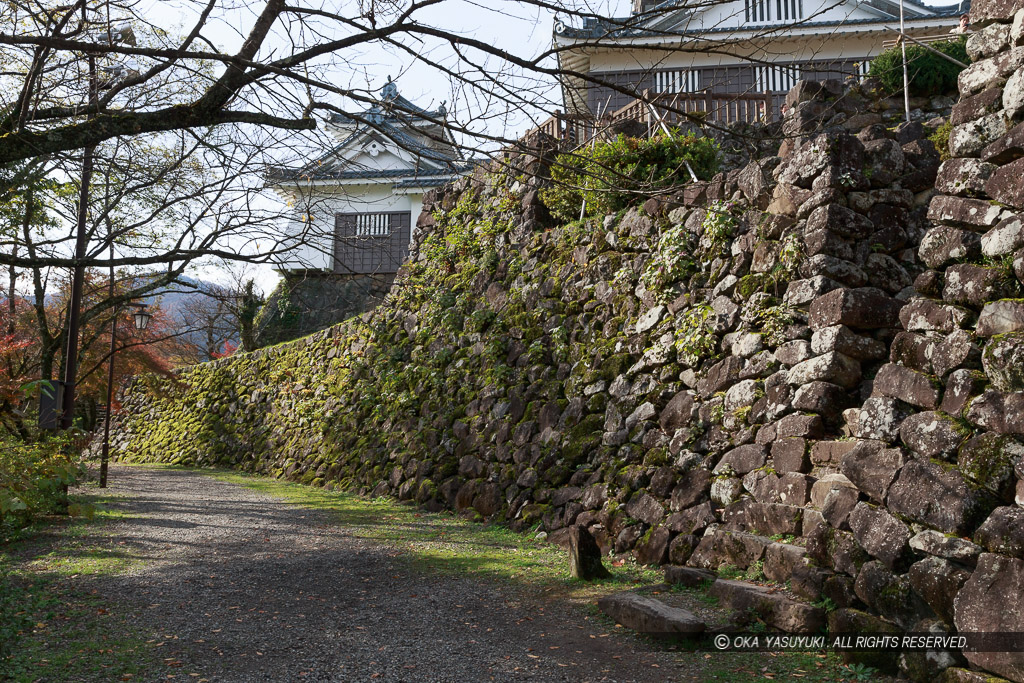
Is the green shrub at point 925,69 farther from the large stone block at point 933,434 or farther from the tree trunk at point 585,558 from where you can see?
the tree trunk at point 585,558

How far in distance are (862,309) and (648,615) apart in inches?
111

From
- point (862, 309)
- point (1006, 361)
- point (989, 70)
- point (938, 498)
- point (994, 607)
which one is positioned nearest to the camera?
point (994, 607)

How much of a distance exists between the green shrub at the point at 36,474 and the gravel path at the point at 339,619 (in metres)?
0.93

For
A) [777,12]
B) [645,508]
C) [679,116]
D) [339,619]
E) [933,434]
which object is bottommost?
[339,619]

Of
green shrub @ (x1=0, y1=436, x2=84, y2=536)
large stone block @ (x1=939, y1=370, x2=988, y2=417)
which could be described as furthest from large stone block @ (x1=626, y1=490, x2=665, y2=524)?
green shrub @ (x1=0, y1=436, x2=84, y2=536)

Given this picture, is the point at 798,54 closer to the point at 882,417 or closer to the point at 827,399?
the point at 827,399

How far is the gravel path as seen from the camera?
4.24 meters

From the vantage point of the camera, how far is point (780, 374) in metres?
5.92

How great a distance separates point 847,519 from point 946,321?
135 centimetres

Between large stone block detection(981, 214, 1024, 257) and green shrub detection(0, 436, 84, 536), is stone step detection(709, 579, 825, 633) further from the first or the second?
green shrub detection(0, 436, 84, 536)

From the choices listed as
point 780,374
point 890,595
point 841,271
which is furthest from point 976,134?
point 890,595

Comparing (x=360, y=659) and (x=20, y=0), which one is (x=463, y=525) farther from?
(x=20, y=0)

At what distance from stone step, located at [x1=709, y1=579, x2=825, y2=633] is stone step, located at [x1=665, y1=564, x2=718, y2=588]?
0.31 m

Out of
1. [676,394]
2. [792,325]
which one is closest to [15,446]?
[676,394]
